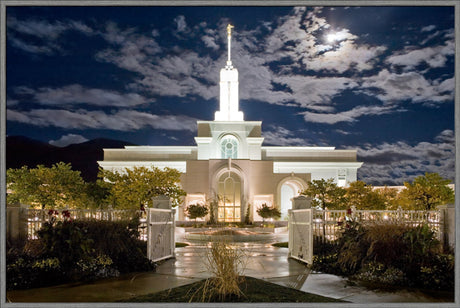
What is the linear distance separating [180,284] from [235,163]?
2891 centimetres

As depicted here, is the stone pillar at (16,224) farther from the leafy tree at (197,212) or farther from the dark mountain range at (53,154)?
the dark mountain range at (53,154)

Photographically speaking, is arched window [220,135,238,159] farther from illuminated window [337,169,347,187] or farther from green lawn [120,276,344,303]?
green lawn [120,276,344,303]

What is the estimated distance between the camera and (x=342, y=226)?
11328mm

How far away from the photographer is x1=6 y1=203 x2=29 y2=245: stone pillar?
9.92m

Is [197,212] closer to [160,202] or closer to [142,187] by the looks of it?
[142,187]

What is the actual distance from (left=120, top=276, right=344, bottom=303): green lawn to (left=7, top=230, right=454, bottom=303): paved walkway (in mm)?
422

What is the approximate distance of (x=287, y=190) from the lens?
137 feet

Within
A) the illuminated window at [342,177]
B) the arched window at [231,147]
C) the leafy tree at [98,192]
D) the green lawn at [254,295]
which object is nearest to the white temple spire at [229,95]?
the arched window at [231,147]

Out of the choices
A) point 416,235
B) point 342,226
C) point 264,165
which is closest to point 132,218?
point 342,226

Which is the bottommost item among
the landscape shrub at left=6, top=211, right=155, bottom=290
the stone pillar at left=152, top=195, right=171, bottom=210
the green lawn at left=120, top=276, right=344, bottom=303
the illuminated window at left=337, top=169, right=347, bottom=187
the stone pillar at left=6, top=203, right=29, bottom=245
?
the green lawn at left=120, top=276, right=344, bottom=303

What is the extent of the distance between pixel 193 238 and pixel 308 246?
1264 centimetres

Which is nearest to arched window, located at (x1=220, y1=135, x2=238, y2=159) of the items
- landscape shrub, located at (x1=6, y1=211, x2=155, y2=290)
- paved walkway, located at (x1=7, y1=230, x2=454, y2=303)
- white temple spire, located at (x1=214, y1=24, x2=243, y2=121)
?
white temple spire, located at (x1=214, y1=24, x2=243, y2=121)

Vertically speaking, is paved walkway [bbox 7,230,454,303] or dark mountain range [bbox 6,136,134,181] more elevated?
dark mountain range [bbox 6,136,134,181]

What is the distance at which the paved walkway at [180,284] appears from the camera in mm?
7512
